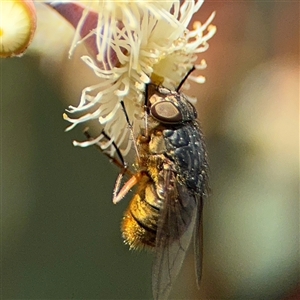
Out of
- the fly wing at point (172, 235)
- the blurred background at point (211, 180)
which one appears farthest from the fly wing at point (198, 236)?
the blurred background at point (211, 180)

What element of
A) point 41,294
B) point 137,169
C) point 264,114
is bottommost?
point 41,294

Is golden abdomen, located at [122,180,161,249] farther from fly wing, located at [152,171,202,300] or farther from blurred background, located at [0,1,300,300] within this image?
blurred background, located at [0,1,300,300]

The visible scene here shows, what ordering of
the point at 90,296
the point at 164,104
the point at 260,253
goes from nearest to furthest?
1. the point at 164,104
2. the point at 90,296
3. the point at 260,253

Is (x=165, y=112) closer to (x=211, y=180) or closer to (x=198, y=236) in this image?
(x=198, y=236)

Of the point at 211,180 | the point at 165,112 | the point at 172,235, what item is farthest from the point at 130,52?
the point at 211,180

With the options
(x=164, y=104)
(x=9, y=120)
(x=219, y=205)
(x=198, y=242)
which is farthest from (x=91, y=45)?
(x=219, y=205)

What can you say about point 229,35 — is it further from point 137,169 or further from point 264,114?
point 137,169
